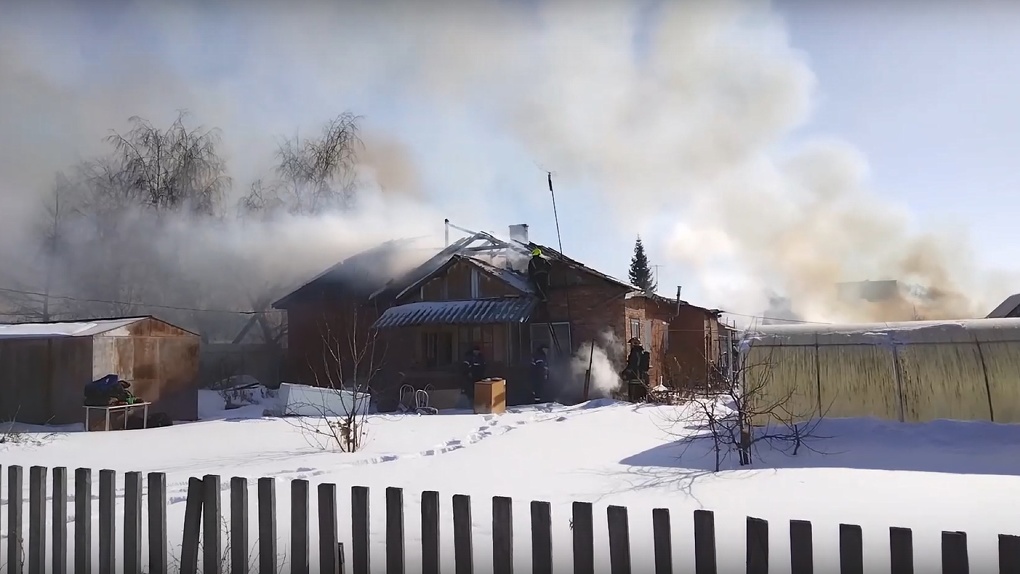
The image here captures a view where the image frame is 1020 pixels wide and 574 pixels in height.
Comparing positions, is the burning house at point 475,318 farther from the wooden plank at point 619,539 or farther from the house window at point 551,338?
the wooden plank at point 619,539

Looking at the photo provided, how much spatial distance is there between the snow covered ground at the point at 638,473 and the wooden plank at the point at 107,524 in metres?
0.97

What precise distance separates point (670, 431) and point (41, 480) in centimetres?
993

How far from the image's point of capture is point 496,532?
3.40 m

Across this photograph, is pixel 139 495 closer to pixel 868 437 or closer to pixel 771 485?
pixel 771 485

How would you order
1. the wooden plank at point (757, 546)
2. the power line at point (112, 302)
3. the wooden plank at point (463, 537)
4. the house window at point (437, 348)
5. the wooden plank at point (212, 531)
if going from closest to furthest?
the wooden plank at point (757, 546)
the wooden plank at point (463, 537)
the wooden plank at point (212, 531)
the house window at point (437, 348)
the power line at point (112, 302)

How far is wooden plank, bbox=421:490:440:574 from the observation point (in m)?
3.44

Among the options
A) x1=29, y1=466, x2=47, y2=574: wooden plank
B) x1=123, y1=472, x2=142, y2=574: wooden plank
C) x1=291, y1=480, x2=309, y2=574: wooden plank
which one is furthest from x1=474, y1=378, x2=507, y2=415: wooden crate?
x1=291, y1=480, x2=309, y2=574: wooden plank

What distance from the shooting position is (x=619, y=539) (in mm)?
3162

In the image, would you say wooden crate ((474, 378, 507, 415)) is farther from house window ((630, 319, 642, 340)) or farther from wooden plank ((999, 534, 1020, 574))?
wooden plank ((999, 534, 1020, 574))

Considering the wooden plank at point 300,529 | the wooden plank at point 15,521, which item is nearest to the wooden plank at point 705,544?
the wooden plank at point 300,529

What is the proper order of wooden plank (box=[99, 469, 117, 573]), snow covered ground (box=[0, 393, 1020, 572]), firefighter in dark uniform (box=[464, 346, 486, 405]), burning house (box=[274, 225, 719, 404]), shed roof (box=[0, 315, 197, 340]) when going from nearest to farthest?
wooden plank (box=[99, 469, 117, 573]), snow covered ground (box=[0, 393, 1020, 572]), shed roof (box=[0, 315, 197, 340]), firefighter in dark uniform (box=[464, 346, 486, 405]), burning house (box=[274, 225, 719, 404])

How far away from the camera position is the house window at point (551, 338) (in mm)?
22953

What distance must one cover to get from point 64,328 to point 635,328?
16919 mm

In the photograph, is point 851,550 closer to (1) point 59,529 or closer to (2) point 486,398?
(1) point 59,529
